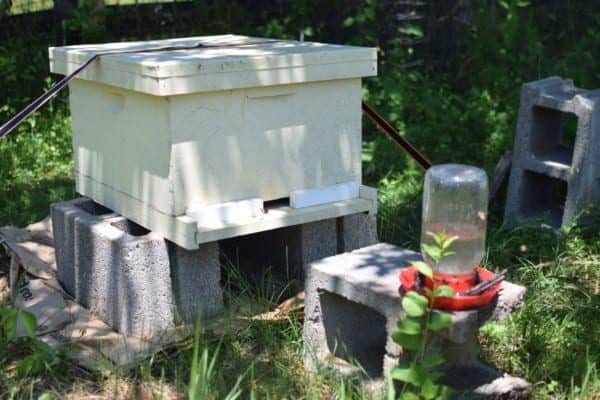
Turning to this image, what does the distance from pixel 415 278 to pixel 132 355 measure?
1.26m

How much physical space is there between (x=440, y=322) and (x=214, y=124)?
4.41 ft

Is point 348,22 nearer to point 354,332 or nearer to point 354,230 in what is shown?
point 354,230

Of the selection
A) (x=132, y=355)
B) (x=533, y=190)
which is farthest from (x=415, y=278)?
(x=533, y=190)

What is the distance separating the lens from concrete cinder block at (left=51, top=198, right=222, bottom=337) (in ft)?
12.3

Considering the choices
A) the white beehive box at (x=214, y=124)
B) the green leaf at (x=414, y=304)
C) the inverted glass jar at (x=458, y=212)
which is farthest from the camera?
the white beehive box at (x=214, y=124)

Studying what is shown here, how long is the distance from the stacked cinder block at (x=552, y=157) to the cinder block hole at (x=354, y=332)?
161 cm

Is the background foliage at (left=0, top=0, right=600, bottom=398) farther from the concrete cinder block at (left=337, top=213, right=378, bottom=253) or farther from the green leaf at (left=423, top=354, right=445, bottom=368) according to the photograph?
the green leaf at (left=423, top=354, right=445, bottom=368)

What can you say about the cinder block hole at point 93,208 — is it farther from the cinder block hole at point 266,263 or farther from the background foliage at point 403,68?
the background foliage at point 403,68

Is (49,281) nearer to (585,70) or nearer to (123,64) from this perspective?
(123,64)

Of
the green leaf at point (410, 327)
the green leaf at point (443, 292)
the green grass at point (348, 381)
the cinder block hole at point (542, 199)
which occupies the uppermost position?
the green leaf at point (443, 292)

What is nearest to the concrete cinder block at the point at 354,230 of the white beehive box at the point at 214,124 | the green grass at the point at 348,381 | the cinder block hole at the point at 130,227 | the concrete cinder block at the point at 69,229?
the white beehive box at the point at 214,124

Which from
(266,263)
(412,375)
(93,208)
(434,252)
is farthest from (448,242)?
(93,208)

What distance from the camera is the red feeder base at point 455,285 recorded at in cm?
292

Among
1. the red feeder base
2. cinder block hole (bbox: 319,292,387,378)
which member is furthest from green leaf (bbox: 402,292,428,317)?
cinder block hole (bbox: 319,292,387,378)
